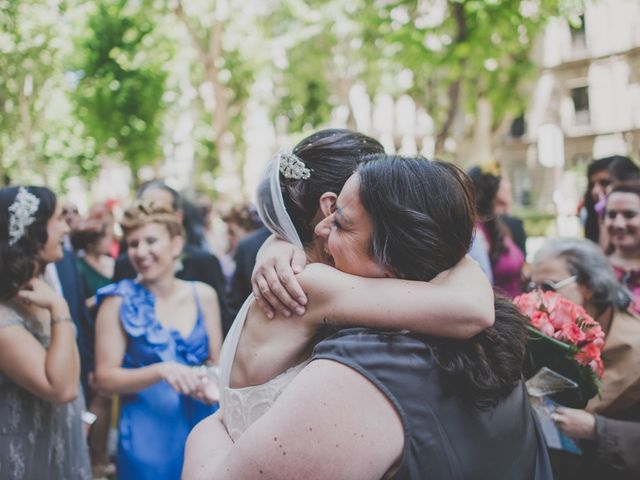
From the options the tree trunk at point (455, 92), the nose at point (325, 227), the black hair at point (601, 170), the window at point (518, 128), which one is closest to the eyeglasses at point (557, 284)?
the nose at point (325, 227)

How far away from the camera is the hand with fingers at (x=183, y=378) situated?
3.04 metres

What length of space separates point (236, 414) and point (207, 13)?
16673 millimetres

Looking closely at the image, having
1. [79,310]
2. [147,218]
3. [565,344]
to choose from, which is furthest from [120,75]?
[565,344]

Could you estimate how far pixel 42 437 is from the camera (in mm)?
2953

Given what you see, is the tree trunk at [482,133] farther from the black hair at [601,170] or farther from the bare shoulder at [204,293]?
the bare shoulder at [204,293]

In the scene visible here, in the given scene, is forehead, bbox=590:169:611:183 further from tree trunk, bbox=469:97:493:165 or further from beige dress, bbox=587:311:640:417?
tree trunk, bbox=469:97:493:165

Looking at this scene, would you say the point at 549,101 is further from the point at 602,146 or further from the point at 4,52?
the point at 4,52

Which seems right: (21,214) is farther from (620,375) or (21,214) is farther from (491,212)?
(491,212)

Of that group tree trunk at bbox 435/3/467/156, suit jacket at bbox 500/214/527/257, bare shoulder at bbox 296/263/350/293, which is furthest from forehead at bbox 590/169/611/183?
tree trunk at bbox 435/3/467/156

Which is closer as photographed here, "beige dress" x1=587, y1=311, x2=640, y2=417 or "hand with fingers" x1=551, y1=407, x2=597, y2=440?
"hand with fingers" x1=551, y1=407, x2=597, y2=440

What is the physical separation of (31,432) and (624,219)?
3579 millimetres

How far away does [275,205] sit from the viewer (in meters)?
1.95

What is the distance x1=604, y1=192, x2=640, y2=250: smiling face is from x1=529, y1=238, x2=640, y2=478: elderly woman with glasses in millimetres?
970

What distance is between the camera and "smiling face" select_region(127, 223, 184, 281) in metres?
3.80
